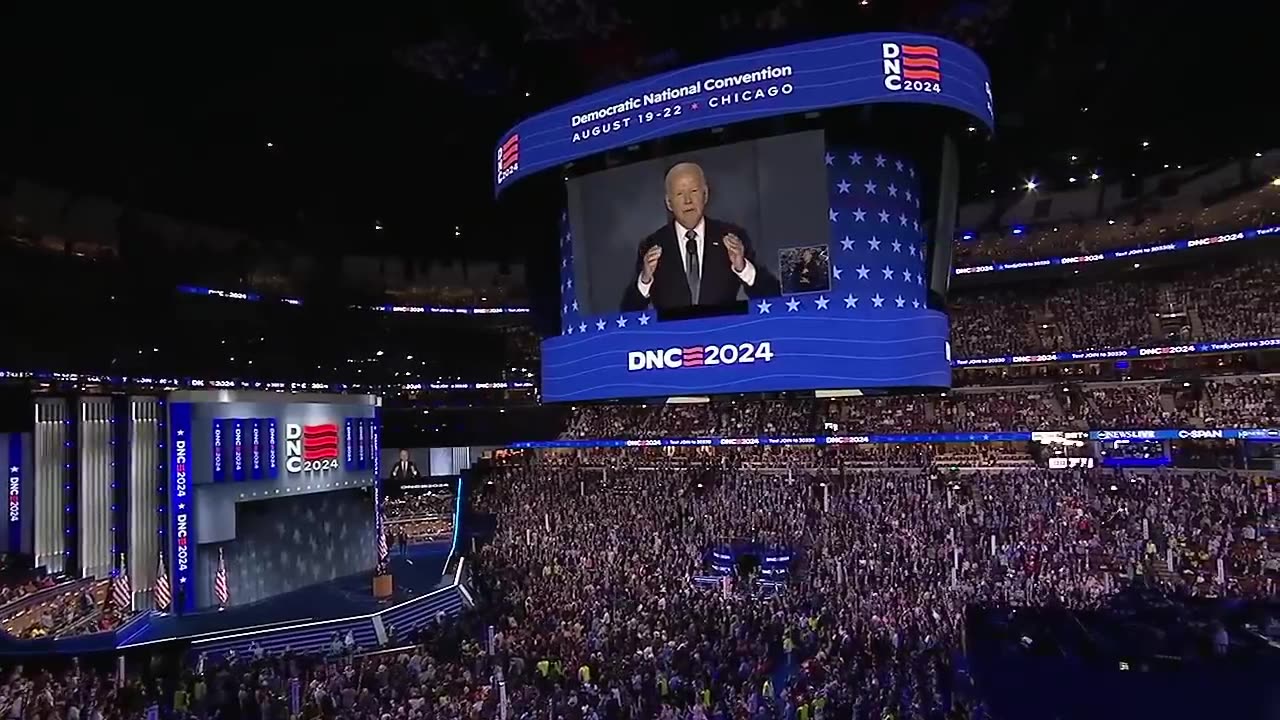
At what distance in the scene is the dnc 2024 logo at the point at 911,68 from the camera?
10641 millimetres

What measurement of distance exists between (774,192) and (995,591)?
38.7ft

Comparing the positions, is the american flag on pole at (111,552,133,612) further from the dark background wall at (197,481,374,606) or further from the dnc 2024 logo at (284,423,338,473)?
the dnc 2024 logo at (284,423,338,473)

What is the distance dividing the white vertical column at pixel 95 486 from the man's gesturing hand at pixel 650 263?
17314mm

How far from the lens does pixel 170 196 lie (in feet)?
75.2

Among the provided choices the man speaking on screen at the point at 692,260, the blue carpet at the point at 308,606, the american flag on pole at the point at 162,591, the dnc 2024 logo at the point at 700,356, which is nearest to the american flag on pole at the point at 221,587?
the blue carpet at the point at 308,606

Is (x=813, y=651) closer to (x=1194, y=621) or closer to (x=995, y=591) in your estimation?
(x=995, y=591)

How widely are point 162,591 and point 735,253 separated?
17.4 metres

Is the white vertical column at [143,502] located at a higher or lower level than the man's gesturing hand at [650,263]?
lower

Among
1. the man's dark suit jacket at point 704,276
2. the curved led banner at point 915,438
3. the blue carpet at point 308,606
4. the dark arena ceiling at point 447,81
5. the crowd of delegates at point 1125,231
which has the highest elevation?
the dark arena ceiling at point 447,81

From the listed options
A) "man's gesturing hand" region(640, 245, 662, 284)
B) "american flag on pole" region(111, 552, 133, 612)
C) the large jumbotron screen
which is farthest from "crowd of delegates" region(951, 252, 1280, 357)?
"american flag on pole" region(111, 552, 133, 612)

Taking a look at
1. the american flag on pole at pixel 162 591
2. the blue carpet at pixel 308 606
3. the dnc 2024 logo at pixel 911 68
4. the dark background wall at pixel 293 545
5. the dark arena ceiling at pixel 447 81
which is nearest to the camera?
the dnc 2024 logo at pixel 911 68

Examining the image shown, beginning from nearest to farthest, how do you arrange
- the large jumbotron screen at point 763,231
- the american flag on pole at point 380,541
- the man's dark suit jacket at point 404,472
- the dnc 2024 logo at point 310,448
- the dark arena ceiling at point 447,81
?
the large jumbotron screen at point 763,231 → the dark arena ceiling at point 447,81 → the dnc 2024 logo at point 310,448 → the american flag on pole at point 380,541 → the man's dark suit jacket at point 404,472

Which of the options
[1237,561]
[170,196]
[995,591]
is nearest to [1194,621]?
[995,591]

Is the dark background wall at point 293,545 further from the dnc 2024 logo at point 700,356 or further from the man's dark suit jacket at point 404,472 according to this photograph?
the dnc 2024 logo at point 700,356
